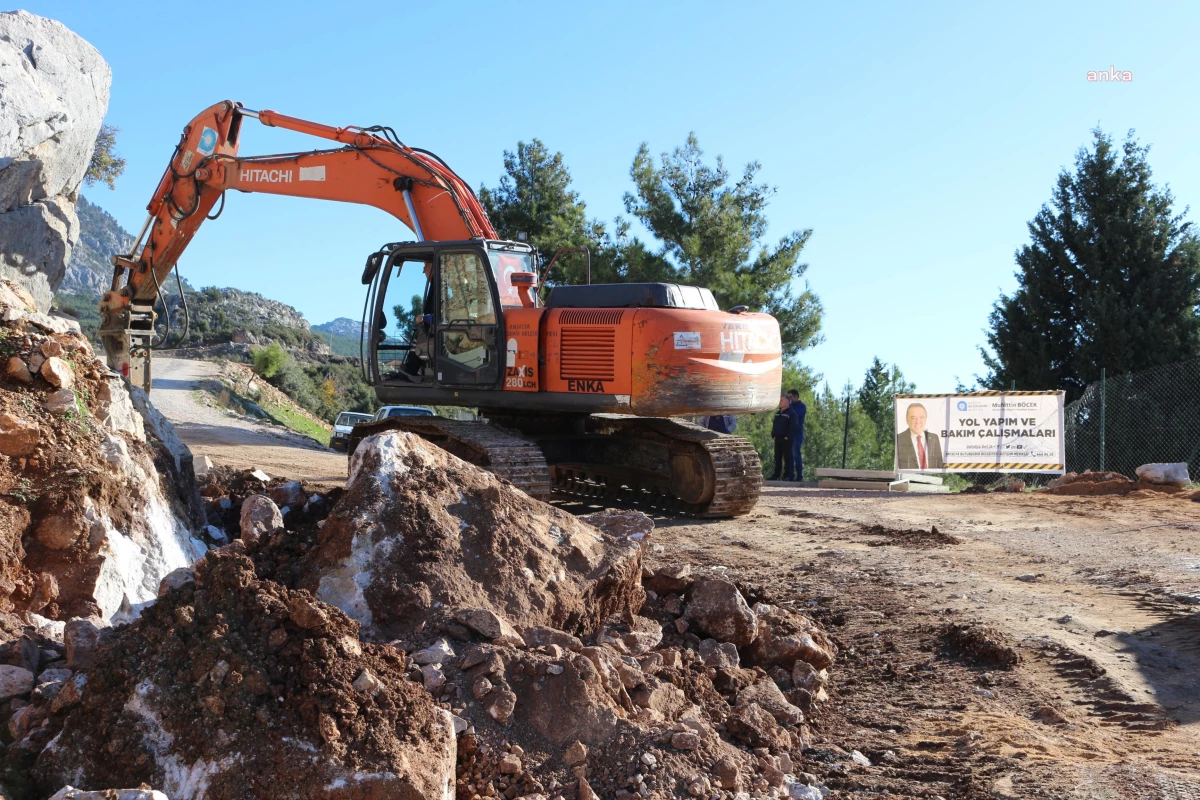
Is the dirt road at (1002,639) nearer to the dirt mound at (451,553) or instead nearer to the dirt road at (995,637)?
the dirt road at (995,637)

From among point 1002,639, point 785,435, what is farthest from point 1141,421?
point 1002,639

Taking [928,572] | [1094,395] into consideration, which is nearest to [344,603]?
[928,572]

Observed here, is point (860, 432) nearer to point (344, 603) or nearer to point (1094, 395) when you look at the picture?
point (1094, 395)

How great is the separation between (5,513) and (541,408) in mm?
5750

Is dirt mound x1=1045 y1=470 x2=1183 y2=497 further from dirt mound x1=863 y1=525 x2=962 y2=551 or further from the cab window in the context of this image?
the cab window

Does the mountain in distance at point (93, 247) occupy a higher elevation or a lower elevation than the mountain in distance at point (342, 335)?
higher

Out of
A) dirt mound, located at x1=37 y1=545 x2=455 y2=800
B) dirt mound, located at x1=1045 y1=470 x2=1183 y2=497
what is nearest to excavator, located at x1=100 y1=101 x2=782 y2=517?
dirt mound, located at x1=37 y1=545 x2=455 y2=800

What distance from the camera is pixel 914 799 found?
3.85 meters

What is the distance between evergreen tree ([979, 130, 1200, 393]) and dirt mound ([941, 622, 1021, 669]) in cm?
1875

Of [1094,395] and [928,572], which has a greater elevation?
[1094,395]

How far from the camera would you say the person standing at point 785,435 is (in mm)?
17413

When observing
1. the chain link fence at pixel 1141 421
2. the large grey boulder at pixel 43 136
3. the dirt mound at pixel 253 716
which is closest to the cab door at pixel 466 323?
the dirt mound at pixel 253 716

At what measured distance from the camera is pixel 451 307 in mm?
10141

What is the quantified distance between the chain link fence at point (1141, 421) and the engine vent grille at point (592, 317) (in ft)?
39.9
